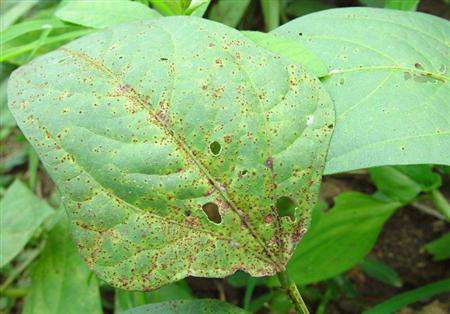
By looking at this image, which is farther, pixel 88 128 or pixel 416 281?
pixel 416 281

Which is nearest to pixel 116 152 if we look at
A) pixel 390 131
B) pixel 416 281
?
pixel 390 131

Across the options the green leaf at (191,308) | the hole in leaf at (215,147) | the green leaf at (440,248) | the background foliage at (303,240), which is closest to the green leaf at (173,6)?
the background foliage at (303,240)

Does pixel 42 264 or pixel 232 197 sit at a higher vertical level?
pixel 232 197

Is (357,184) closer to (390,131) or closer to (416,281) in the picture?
(416,281)

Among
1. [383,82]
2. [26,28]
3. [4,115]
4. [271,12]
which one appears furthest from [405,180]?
[4,115]

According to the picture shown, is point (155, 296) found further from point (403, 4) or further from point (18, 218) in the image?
point (403, 4)

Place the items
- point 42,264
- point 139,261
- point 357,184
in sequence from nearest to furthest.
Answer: point 139,261 < point 42,264 < point 357,184
